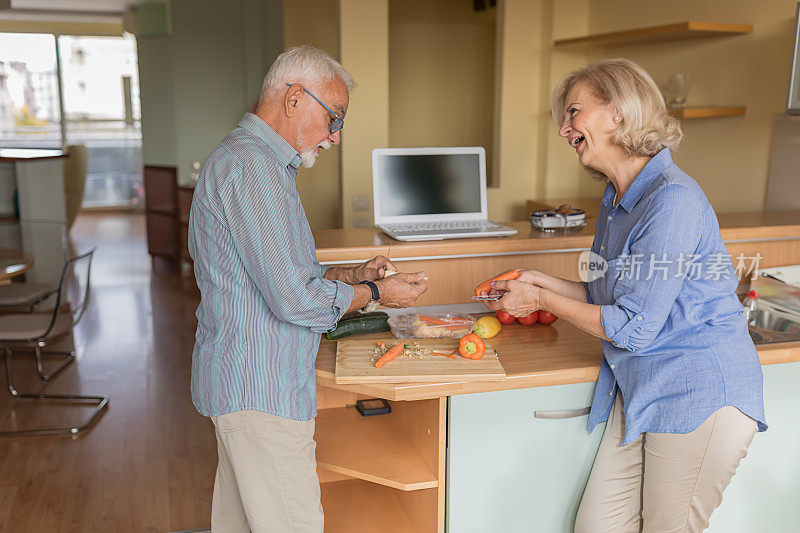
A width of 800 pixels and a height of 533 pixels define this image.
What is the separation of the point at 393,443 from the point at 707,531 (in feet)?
3.10

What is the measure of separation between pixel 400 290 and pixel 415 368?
20 cm

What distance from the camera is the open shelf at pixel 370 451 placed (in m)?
1.89

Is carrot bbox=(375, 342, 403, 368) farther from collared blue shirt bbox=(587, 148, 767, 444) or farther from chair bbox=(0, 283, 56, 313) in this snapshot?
chair bbox=(0, 283, 56, 313)

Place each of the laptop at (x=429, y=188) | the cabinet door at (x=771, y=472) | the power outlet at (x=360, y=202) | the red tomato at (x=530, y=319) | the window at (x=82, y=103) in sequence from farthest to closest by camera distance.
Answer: the window at (x=82, y=103) → the power outlet at (x=360, y=202) → the laptop at (x=429, y=188) → the red tomato at (x=530, y=319) → the cabinet door at (x=771, y=472)

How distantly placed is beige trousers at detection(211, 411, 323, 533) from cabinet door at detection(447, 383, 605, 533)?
0.38 metres

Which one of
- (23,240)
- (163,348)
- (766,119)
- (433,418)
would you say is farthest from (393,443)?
(23,240)

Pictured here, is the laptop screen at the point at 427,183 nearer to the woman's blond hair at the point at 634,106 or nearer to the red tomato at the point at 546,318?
the red tomato at the point at 546,318

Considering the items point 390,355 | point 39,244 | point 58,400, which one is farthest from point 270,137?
point 39,244

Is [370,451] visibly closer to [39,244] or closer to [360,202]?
[360,202]

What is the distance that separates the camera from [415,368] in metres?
1.77

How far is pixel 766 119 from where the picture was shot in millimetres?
3332

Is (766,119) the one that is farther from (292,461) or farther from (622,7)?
(292,461)

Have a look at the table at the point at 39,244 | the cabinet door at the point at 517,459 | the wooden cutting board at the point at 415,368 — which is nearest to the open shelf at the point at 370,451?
the cabinet door at the point at 517,459

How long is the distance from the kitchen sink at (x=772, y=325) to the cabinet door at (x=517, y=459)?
2.13ft
